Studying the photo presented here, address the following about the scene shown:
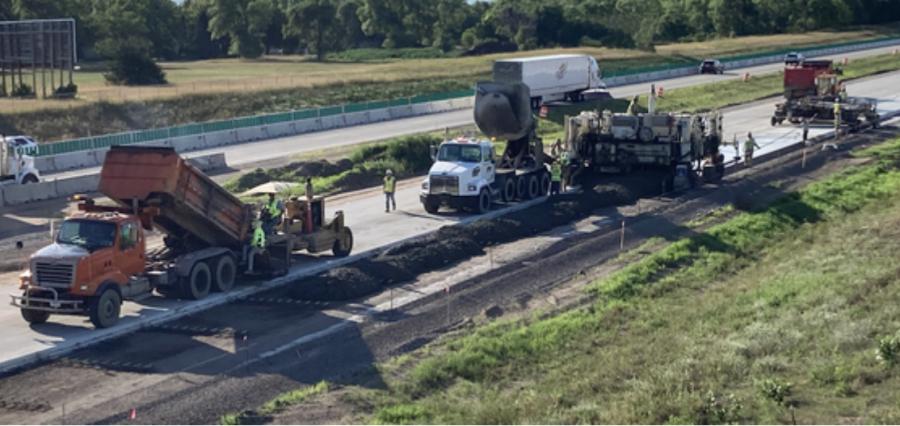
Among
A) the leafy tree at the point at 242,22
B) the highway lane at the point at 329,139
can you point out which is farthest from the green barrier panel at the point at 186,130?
the leafy tree at the point at 242,22

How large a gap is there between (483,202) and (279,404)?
1930cm

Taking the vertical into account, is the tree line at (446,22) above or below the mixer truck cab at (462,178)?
above

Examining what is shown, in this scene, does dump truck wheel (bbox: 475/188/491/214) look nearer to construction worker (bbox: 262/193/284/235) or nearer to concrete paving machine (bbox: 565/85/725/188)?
concrete paving machine (bbox: 565/85/725/188)

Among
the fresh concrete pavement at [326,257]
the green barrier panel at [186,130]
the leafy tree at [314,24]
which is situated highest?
the leafy tree at [314,24]

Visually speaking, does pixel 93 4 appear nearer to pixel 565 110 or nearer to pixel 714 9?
pixel 565 110

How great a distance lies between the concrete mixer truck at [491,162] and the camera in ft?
125

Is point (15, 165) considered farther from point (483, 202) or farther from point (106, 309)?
point (106, 309)

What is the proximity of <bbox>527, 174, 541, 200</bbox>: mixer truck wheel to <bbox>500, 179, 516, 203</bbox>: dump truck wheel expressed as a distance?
0.76 meters

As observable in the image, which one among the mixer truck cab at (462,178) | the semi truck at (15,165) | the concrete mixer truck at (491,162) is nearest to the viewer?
the mixer truck cab at (462,178)

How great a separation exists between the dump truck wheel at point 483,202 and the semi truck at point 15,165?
1710 cm

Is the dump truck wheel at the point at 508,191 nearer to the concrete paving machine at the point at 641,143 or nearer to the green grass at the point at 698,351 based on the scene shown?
the concrete paving machine at the point at 641,143

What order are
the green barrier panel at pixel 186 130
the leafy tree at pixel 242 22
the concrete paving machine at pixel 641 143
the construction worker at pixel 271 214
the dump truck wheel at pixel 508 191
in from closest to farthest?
1. the construction worker at pixel 271 214
2. the dump truck wheel at pixel 508 191
3. the concrete paving machine at pixel 641 143
4. the green barrier panel at pixel 186 130
5. the leafy tree at pixel 242 22

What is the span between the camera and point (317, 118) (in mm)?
67250

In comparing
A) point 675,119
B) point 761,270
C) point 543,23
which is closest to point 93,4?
point 543,23
